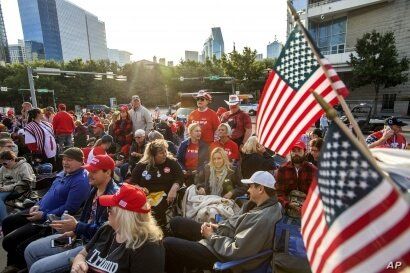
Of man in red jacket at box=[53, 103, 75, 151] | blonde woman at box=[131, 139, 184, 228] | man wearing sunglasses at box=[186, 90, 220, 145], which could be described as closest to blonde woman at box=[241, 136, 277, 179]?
blonde woman at box=[131, 139, 184, 228]

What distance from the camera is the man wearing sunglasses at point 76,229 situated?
3062 mm

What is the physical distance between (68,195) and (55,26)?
144 metres

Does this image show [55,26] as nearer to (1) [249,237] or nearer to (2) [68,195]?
(2) [68,195]

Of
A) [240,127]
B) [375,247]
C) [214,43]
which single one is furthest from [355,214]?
[214,43]

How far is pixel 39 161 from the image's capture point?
6973 mm

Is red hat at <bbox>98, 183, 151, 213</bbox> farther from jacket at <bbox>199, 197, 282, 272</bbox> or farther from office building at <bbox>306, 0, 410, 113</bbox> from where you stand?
office building at <bbox>306, 0, 410, 113</bbox>

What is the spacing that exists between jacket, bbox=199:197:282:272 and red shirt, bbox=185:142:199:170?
2562 millimetres

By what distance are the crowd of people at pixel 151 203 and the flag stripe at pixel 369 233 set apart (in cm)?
152

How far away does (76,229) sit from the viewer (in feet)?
10.9

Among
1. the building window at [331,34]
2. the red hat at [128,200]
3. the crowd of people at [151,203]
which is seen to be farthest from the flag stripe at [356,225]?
the building window at [331,34]

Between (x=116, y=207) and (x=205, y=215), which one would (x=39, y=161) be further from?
(x=116, y=207)

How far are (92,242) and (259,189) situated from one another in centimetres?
186

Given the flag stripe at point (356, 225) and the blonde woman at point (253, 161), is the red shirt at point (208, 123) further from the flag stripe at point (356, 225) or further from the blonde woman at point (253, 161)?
the flag stripe at point (356, 225)

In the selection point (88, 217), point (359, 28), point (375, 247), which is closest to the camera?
point (375, 247)
